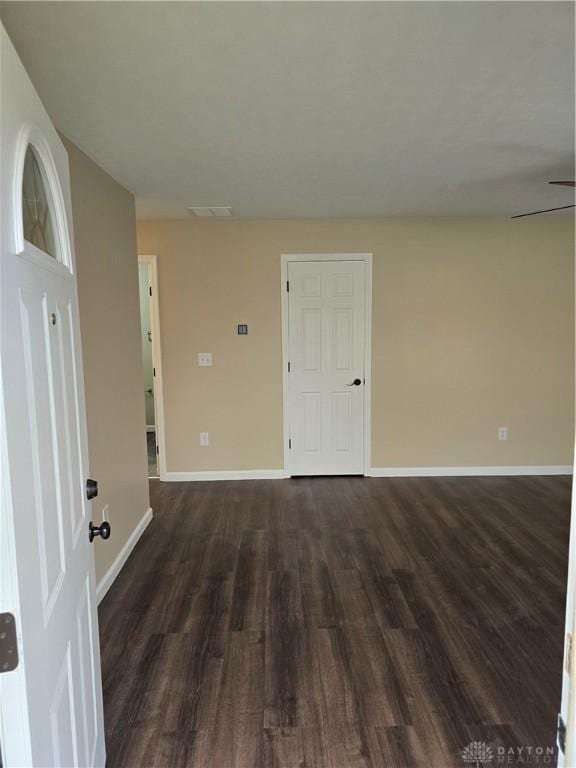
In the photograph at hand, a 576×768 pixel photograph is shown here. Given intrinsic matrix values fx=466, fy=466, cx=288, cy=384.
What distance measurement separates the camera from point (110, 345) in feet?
9.46

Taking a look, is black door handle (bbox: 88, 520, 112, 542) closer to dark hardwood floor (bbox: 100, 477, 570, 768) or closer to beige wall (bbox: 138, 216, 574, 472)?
dark hardwood floor (bbox: 100, 477, 570, 768)

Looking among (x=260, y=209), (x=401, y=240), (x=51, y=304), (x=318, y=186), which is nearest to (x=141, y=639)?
(x=51, y=304)

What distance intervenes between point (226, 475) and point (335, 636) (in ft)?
8.15

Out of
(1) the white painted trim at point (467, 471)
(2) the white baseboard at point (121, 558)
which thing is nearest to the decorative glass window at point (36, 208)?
(2) the white baseboard at point (121, 558)

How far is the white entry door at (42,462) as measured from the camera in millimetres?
836

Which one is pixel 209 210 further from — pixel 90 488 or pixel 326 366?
pixel 90 488

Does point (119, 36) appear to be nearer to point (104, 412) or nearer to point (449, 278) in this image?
point (104, 412)

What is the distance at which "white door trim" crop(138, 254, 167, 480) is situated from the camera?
4316mm

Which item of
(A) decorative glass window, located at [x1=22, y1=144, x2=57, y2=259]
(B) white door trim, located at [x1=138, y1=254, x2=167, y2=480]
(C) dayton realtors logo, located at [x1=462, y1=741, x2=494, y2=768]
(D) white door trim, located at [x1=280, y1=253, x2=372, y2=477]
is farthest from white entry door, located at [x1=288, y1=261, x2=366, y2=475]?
(A) decorative glass window, located at [x1=22, y1=144, x2=57, y2=259]

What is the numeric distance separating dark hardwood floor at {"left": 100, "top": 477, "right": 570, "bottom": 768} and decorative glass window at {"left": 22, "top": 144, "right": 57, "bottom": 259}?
68.5 inches

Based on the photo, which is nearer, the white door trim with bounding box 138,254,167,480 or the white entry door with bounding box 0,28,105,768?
the white entry door with bounding box 0,28,105,768

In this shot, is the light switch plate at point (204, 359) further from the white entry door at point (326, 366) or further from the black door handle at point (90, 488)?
the black door handle at point (90, 488)

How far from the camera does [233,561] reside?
3.05 m

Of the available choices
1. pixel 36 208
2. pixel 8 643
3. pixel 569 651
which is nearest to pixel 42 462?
pixel 8 643
